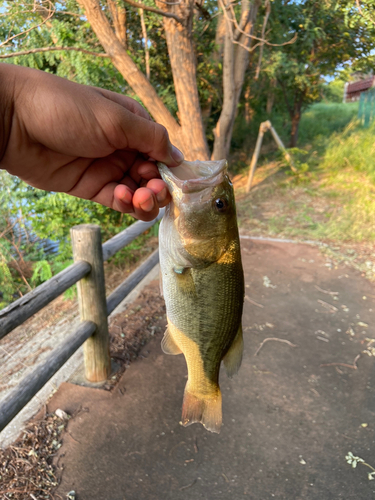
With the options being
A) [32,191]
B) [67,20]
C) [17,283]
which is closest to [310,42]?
[67,20]

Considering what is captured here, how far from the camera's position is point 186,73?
16.5ft

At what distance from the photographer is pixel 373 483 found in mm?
2283

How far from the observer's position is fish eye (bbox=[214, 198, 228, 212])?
136 cm

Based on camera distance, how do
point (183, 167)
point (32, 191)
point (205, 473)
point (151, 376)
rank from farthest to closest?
1. point (32, 191)
2. point (151, 376)
3. point (205, 473)
4. point (183, 167)

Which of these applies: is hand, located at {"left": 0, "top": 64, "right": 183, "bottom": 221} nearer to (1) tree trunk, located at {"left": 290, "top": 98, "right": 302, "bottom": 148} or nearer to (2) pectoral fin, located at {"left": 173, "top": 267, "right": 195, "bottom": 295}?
→ (2) pectoral fin, located at {"left": 173, "top": 267, "right": 195, "bottom": 295}

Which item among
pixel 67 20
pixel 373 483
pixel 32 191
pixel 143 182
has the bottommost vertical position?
pixel 373 483

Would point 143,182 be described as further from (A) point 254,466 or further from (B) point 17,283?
(B) point 17,283

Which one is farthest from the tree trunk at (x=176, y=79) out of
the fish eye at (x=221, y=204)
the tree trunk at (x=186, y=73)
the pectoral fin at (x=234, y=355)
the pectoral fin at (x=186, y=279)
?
the pectoral fin at (x=234, y=355)

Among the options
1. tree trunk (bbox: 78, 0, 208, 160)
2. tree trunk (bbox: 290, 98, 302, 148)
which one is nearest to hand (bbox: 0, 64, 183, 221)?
tree trunk (bbox: 78, 0, 208, 160)

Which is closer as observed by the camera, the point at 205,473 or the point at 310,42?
the point at 205,473

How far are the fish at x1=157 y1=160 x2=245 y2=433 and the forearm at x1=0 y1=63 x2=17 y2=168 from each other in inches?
24.2

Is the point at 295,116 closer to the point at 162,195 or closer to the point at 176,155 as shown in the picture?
the point at 176,155

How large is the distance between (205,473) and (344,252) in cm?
450

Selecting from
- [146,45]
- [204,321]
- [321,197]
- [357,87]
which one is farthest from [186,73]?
[357,87]
